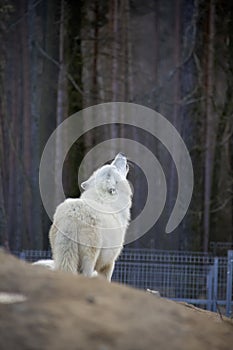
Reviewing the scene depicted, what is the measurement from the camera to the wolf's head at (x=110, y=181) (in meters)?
8.91

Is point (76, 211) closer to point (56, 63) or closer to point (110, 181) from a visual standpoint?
point (110, 181)

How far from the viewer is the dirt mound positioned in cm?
396

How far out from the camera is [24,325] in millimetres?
4035

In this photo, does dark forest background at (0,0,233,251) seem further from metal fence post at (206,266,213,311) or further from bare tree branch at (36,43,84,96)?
metal fence post at (206,266,213,311)

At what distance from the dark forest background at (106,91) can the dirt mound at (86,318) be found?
11.1m

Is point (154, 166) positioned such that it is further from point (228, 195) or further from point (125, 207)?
point (125, 207)

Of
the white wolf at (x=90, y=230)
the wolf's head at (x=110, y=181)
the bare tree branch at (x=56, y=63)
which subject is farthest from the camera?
the bare tree branch at (x=56, y=63)

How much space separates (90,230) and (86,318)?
3895 millimetres

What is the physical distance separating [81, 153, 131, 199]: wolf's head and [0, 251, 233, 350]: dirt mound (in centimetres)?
387

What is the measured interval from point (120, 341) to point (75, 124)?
14.7m

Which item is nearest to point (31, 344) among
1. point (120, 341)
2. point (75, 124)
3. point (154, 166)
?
point (120, 341)

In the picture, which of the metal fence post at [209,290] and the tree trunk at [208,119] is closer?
the metal fence post at [209,290]

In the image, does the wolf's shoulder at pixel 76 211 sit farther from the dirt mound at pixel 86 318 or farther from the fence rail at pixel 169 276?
the fence rail at pixel 169 276

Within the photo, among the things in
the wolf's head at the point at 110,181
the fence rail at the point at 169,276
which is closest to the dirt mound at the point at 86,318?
the wolf's head at the point at 110,181
